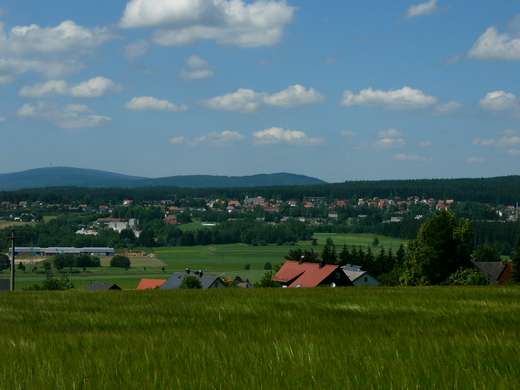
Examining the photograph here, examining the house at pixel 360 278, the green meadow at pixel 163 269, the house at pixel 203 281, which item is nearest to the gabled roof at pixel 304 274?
the house at pixel 360 278

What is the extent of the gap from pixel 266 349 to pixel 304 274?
286ft

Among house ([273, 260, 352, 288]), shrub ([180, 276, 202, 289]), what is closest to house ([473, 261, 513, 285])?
house ([273, 260, 352, 288])

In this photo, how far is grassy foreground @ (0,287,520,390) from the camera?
6484 millimetres

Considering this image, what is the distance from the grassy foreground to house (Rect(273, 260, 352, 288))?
245 feet

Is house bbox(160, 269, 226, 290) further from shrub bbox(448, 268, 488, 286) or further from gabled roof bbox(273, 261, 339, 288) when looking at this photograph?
shrub bbox(448, 268, 488, 286)

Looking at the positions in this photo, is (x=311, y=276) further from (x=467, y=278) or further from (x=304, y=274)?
(x=467, y=278)

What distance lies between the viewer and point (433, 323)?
11.5m

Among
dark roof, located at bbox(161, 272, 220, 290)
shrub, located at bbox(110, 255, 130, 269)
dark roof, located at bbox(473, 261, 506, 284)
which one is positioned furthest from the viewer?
shrub, located at bbox(110, 255, 130, 269)

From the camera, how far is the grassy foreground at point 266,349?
6.48 meters

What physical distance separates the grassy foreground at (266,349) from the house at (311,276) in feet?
245

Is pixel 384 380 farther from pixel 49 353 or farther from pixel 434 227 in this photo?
pixel 434 227

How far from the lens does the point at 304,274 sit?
311ft

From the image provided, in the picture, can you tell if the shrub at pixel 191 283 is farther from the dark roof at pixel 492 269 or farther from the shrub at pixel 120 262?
the shrub at pixel 120 262

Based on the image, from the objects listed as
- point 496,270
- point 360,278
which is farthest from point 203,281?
point 496,270
